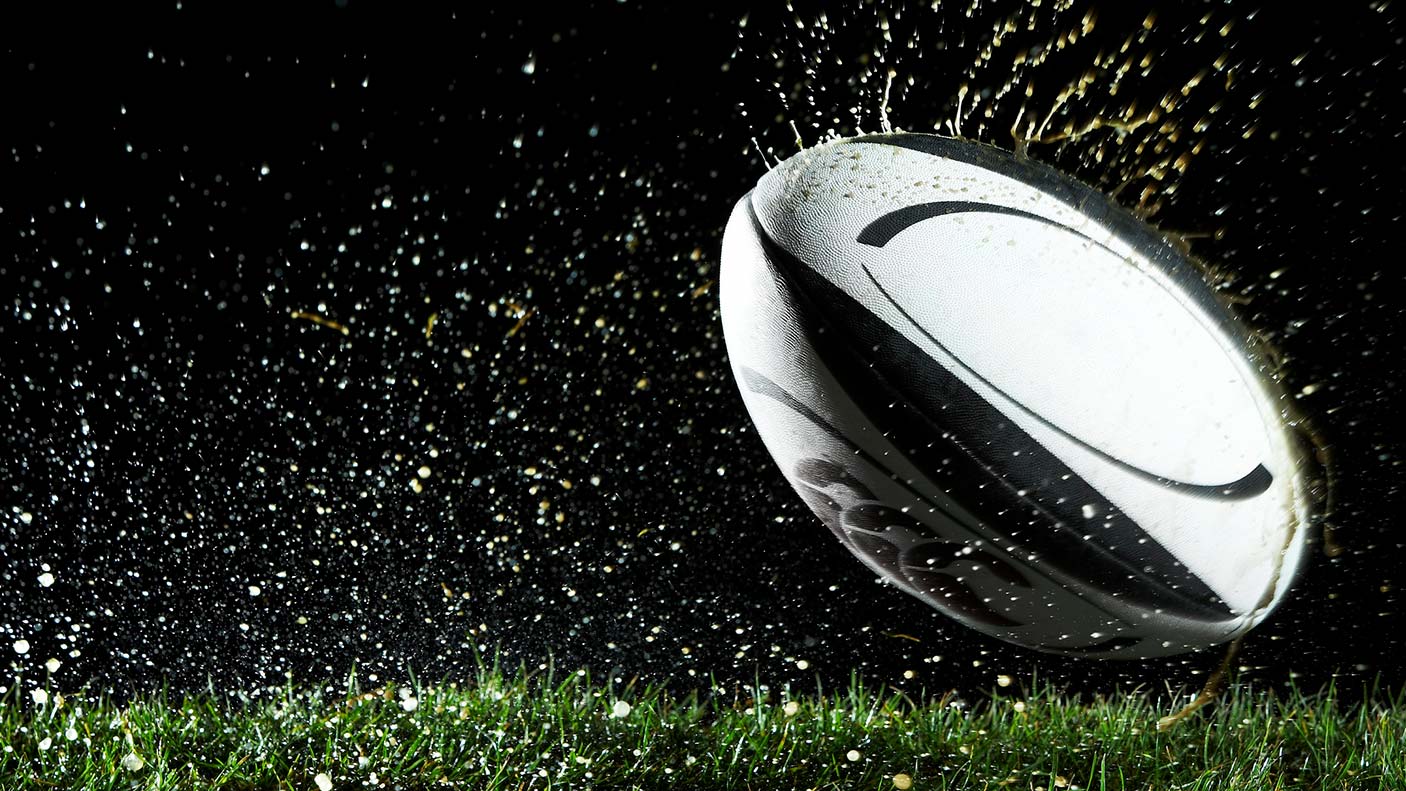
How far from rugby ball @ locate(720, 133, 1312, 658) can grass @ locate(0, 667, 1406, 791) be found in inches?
14.6

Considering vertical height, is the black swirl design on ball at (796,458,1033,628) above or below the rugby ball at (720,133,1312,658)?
below

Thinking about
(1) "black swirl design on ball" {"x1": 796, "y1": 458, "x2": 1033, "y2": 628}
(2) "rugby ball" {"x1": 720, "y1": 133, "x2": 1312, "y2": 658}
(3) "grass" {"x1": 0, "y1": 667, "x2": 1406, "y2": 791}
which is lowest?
(3) "grass" {"x1": 0, "y1": 667, "x2": 1406, "y2": 791}

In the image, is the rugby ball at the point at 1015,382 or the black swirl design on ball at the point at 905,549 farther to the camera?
the black swirl design on ball at the point at 905,549

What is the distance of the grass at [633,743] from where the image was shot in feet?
6.20

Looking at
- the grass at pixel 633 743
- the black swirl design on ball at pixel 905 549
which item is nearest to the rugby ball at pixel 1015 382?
the black swirl design on ball at pixel 905 549

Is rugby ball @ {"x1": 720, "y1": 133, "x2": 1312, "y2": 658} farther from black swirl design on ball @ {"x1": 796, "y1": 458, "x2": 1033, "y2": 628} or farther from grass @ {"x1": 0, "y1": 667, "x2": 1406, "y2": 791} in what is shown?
grass @ {"x1": 0, "y1": 667, "x2": 1406, "y2": 791}

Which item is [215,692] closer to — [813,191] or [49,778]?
[49,778]

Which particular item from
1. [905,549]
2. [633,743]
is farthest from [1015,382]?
[633,743]

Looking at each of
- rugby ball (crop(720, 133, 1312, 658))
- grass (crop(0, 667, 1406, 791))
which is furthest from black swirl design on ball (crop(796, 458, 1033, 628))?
grass (crop(0, 667, 1406, 791))

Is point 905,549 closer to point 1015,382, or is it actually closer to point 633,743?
point 1015,382

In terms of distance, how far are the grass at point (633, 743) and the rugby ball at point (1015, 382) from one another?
37cm

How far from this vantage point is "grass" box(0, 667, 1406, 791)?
1890 millimetres

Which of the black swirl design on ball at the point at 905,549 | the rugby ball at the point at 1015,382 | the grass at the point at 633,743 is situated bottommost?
the grass at the point at 633,743

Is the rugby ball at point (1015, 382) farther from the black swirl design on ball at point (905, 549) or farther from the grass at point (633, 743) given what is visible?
the grass at point (633, 743)
